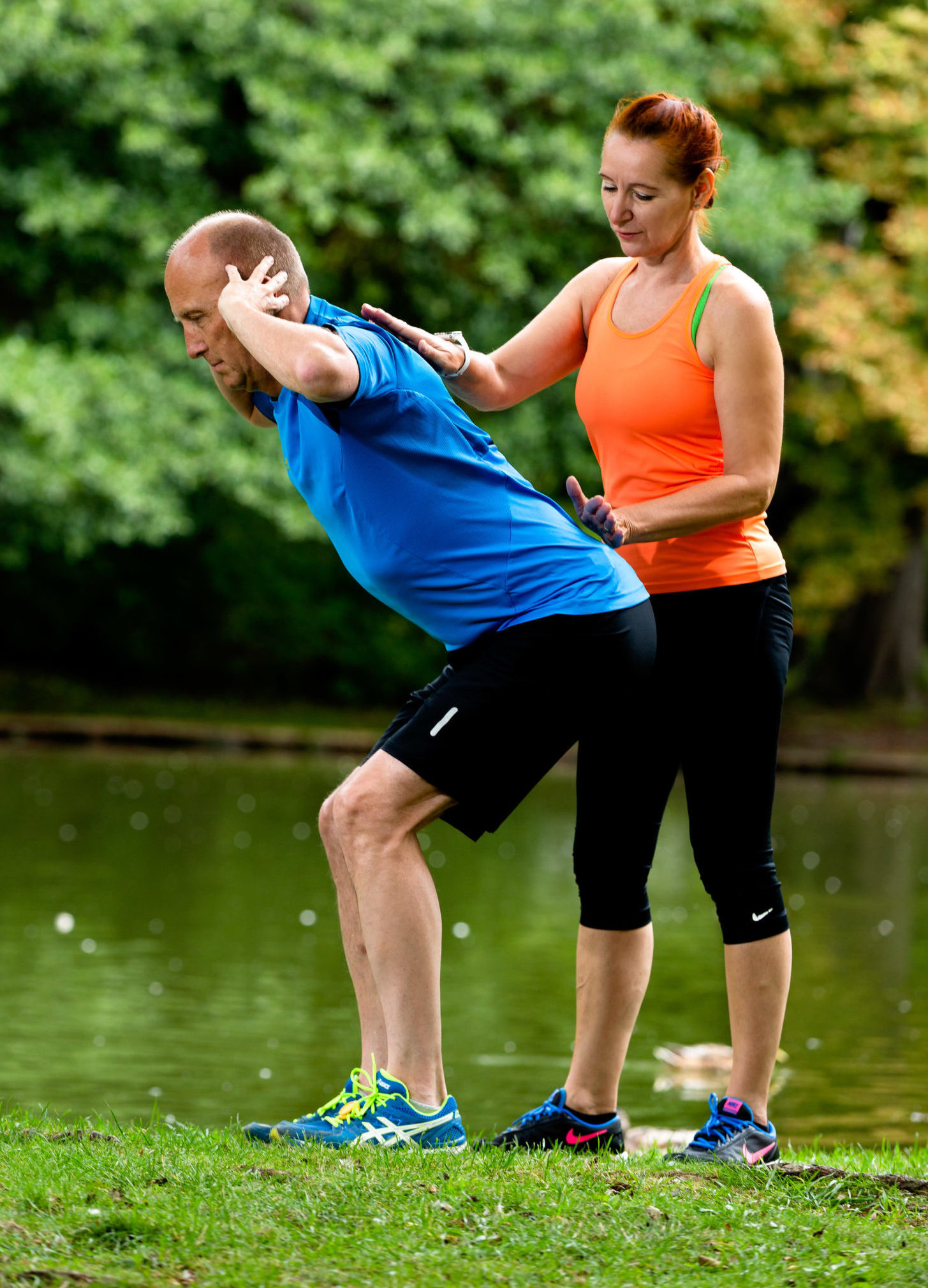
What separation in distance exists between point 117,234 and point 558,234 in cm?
456

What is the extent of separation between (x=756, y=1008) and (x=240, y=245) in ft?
6.39

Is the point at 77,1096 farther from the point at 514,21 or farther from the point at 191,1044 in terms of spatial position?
the point at 514,21

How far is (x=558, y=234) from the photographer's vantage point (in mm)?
19047

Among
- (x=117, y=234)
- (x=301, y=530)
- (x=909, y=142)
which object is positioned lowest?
(x=301, y=530)

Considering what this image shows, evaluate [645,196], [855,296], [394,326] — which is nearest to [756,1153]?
[394,326]

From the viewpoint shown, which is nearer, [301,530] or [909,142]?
[301,530]

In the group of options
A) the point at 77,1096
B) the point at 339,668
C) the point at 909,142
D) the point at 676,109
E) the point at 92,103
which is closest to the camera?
the point at 676,109

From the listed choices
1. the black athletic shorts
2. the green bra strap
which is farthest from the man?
the green bra strap

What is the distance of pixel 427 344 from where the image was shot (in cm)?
390

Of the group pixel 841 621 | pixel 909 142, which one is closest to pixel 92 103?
pixel 909 142

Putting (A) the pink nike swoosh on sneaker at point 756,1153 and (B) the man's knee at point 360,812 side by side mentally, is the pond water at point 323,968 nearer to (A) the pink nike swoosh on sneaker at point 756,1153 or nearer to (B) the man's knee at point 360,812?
(A) the pink nike swoosh on sneaker at point 756,1153

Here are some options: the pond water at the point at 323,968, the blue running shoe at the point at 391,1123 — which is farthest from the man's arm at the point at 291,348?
the pond water at the point at 323,968

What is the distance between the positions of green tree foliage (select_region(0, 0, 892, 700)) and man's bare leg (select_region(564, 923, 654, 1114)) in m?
13.0

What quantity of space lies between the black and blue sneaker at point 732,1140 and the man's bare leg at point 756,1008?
0.03 meters
